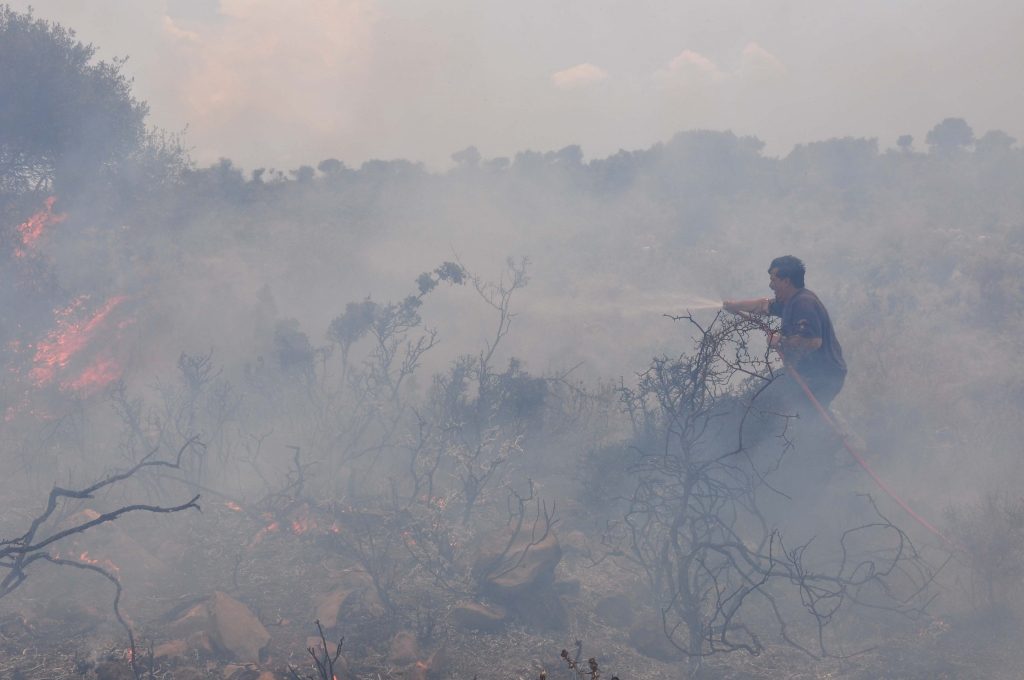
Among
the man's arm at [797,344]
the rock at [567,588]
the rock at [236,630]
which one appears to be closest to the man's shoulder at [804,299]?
the man's arm at [797,344]

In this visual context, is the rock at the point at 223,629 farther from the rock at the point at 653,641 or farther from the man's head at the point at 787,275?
the man's head at the point at 787,275

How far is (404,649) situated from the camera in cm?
481

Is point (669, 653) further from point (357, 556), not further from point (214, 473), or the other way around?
point (214, 473)

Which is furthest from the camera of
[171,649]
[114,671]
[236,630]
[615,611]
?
[615,611]

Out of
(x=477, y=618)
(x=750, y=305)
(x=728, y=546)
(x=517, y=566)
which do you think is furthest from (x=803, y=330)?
(x=477, y=618)

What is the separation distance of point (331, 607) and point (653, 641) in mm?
2507

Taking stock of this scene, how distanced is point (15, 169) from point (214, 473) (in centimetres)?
933

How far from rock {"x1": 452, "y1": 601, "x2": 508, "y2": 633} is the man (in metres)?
3.11

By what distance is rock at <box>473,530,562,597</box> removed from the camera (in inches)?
220

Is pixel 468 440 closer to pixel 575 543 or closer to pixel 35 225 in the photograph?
pixel 575 543

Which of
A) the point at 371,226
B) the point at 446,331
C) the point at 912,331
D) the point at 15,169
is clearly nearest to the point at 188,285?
the point at 15,169

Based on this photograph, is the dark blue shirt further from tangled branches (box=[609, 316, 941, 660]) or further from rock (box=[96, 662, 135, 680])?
rock (box=[96, 662, 135, 680])

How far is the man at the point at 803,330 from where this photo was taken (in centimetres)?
567

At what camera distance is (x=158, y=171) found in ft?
55.9
